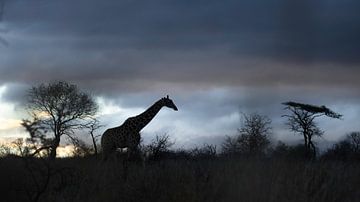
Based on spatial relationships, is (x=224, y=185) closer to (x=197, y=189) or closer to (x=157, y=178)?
(x=197, y=189)

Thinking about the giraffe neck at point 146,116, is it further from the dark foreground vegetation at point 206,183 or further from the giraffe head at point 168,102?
the dark foreground vegetation at point 206,183

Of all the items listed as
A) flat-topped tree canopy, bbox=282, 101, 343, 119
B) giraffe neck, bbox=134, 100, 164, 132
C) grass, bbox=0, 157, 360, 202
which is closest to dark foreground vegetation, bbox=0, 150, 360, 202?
grass, bbox=0, 157, 360, 202

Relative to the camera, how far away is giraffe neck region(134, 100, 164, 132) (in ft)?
109

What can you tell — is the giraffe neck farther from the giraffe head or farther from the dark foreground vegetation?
the dark foreground vegetation

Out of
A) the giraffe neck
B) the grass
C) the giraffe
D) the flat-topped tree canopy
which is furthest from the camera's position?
the flat-topped tree canopy

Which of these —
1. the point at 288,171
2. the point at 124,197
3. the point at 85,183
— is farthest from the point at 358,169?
the point at 85,183

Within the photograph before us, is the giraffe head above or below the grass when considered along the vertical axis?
above

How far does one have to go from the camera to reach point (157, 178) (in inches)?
800

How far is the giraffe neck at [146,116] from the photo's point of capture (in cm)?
3338

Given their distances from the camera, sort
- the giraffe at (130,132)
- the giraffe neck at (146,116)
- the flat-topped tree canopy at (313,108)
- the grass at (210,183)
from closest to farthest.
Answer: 1. the grass at (210,183)
2. the giraffe at (130,132)
3. the giraffe neck at (146,116)
4. the flat-topped tree canopy at (313,108)

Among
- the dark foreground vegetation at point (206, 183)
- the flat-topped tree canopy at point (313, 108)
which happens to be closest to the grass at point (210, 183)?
the dark foreground vegetation at point (206, 183)

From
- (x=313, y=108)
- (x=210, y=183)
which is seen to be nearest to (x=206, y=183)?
(x=210, y=183)

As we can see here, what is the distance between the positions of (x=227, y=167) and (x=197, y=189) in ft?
6.28

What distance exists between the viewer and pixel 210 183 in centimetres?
1869
